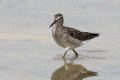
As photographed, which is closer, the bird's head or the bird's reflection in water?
the bird's reflection in water

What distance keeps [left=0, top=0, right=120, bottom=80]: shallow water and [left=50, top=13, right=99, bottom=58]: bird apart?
240mm

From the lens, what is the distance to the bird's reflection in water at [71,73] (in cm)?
1211

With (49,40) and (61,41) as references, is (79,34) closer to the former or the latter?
(61,41)

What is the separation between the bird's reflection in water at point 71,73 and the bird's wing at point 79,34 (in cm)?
142

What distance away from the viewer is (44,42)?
1475cm

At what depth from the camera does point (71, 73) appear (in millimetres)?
12531

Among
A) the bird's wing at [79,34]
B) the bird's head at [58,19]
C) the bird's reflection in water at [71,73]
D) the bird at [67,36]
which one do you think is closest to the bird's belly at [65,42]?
the bird at [67,36]

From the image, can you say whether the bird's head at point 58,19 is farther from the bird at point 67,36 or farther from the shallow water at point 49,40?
the shallow water at point 49,40

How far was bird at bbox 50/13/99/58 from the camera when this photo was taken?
14.3 m

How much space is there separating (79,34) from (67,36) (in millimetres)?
397

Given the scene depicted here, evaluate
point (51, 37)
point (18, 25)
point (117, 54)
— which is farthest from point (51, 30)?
point (117, 54)

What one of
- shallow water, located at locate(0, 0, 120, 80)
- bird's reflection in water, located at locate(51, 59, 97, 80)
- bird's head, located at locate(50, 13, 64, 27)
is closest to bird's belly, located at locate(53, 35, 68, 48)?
shallow water, located at locate(0, 0, 120, 80)

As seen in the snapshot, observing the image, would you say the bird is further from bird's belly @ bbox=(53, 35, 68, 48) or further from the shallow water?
the shallow water

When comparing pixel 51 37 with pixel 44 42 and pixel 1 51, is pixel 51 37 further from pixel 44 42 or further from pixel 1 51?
pixel 1 51
